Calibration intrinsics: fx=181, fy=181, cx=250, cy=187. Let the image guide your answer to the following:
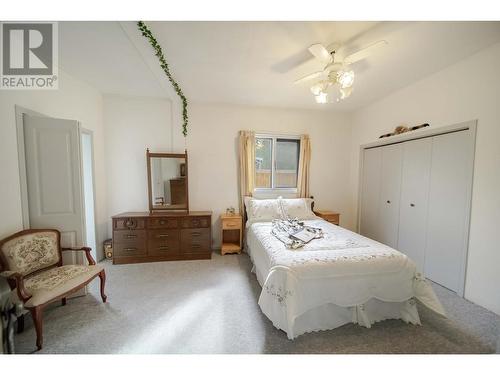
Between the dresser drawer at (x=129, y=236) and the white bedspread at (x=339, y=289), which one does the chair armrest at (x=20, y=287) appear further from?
the white bedspread at (x=339, y=289)

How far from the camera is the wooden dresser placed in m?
2.80

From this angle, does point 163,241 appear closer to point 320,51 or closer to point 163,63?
point 163,63

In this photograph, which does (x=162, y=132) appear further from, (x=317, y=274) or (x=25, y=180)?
(x=317, y=274)

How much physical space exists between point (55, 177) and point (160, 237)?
147 cm

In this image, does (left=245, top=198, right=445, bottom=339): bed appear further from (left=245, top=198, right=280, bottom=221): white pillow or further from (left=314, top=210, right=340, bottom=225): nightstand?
(left=314, top=210, right=340, bottom=225): nightstand

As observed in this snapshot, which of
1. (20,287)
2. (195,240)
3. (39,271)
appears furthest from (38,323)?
(195,240)

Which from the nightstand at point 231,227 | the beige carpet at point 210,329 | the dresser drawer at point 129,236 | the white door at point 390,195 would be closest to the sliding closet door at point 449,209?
the beige carpet at point 210,329

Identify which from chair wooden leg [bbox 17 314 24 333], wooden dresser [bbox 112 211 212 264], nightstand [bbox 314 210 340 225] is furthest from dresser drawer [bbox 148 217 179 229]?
Result: nightstand [bbox 314 210 340 225]

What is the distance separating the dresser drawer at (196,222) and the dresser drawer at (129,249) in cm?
69

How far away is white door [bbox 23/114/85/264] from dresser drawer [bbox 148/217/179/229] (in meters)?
0.88

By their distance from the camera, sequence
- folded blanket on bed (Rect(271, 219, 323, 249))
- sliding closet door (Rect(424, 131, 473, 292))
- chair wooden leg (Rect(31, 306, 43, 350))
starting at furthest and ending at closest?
sliding closet door (Rect(424, 131, 473, 292)), folded blanket on bed (Rect(271, 219, 323, 249)), chair wooden leg (Rect(31, 306, 43, 350))

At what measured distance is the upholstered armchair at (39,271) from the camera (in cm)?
140
